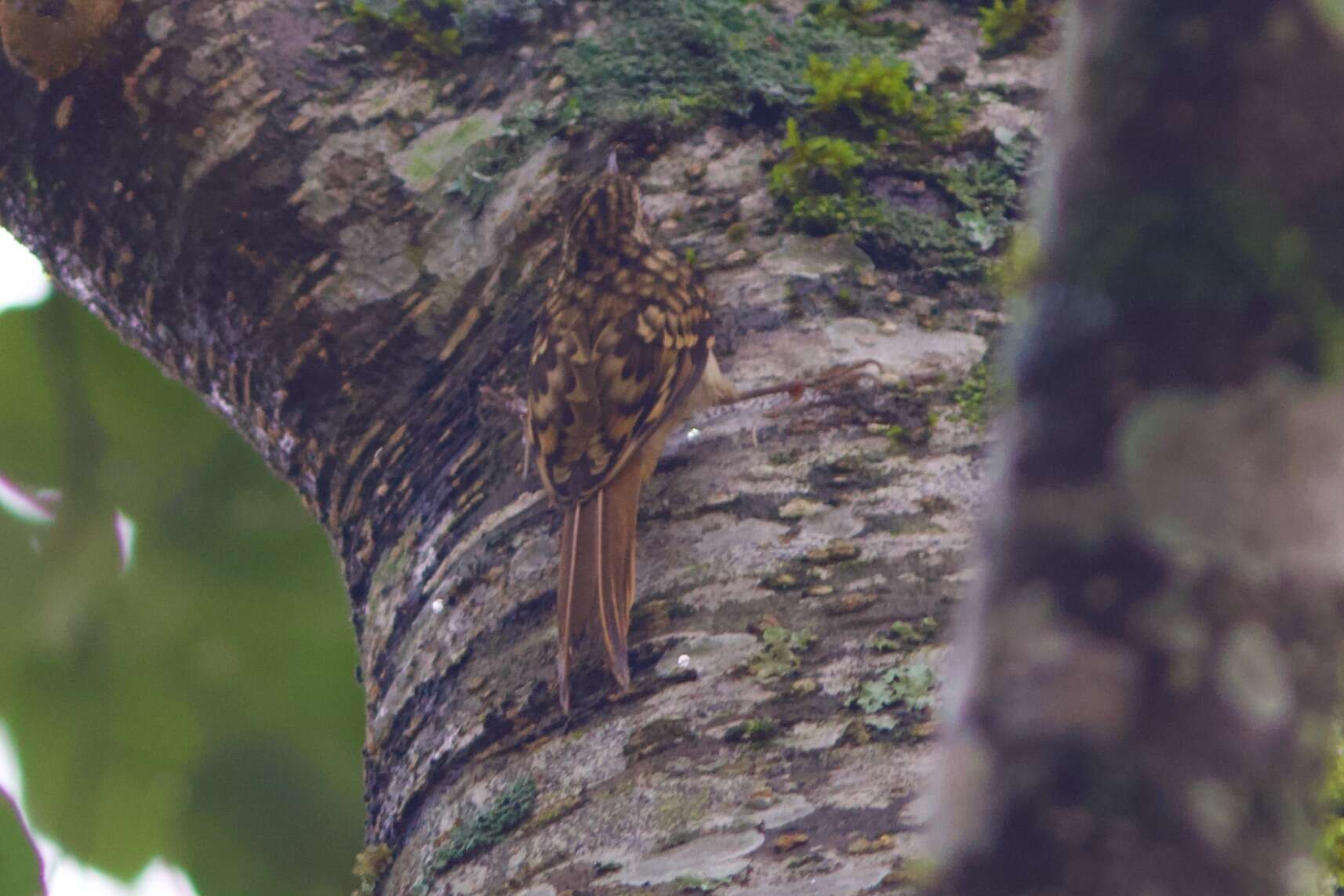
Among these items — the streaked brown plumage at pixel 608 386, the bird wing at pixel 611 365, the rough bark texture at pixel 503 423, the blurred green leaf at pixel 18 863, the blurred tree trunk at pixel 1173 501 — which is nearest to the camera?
the blurred tree trunk at pixel 1173 501

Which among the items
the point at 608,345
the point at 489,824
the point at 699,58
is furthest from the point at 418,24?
the point at 489,824

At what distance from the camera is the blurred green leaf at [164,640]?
3.46 m

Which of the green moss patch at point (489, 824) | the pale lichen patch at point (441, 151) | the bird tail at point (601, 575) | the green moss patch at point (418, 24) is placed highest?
the green moss patch at point (418, 24)

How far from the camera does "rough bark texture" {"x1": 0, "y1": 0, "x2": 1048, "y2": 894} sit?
1742 millimetres

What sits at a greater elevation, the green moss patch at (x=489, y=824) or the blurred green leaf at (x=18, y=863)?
the green moss patch at (x=489, y=824)

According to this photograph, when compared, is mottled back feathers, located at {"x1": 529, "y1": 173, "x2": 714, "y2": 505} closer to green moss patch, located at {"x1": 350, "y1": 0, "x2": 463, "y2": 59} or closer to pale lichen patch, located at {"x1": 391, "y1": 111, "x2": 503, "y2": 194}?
pale lichen patch, located at {"x1": 391, "y1": 111, "x2": 503, "y2": 194}

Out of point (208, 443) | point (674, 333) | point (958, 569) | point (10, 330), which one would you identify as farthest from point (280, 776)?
point (958, 569)

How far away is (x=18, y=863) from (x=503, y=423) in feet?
4.22

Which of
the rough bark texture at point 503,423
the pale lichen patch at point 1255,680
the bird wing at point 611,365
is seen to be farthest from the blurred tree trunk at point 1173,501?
the bird wing at point 611,365

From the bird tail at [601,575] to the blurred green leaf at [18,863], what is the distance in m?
1.33

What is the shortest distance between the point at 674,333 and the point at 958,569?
989mm

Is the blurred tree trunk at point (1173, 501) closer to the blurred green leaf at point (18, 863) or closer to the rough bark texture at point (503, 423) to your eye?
the rough bark texture at point (503, 423)

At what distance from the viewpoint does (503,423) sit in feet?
7.78

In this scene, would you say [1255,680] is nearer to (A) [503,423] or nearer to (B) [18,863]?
(A) [503,423]
